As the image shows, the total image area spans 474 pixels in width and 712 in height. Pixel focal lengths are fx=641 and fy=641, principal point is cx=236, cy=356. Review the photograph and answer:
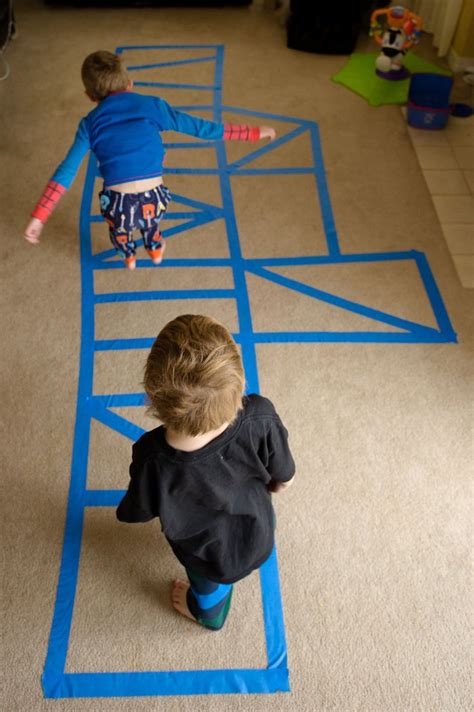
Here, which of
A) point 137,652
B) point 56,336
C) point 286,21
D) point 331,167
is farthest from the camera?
point 286,21

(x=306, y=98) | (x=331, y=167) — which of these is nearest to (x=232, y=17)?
(x=306, y=98)

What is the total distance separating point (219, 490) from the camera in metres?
1.43

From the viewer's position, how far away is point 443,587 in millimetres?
1980

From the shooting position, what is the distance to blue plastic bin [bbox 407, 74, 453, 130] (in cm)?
361

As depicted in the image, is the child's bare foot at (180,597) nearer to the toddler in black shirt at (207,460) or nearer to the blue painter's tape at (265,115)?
the toddler in black shirt at (207,460)

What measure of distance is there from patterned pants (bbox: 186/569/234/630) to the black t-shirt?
83 millimetres

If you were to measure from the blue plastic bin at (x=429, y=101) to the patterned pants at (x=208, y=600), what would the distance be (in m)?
2.87

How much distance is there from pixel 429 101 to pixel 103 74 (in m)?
2.16

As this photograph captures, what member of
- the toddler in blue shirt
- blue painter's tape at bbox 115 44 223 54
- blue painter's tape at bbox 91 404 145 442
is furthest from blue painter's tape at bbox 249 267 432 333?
blue painter's tape at bbox 115 44 223 54

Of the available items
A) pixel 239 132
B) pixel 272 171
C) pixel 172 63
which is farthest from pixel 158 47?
pixel 239 132

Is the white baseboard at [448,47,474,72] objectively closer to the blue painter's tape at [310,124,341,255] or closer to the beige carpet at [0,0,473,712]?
the beige carpet at [0,0,473,712]

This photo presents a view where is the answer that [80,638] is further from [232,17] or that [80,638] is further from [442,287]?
[232,17]

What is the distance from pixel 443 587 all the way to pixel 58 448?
1367 mm

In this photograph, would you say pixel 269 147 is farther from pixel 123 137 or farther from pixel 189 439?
pixel 189 439
